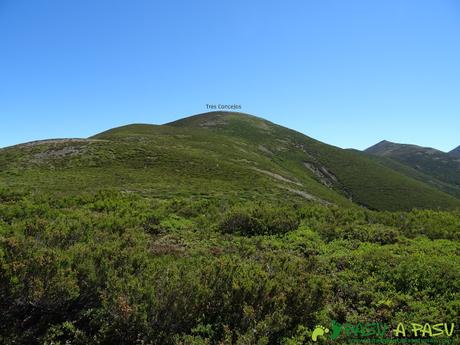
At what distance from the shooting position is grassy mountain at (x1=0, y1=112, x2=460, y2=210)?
1254 inches

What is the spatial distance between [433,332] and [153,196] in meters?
21.8

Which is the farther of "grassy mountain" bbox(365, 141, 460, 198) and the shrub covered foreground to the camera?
"grassy mountain" bbox(365, 141, 460, 198)

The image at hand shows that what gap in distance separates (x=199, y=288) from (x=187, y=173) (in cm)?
3319

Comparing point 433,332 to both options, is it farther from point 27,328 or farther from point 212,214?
point 212,214

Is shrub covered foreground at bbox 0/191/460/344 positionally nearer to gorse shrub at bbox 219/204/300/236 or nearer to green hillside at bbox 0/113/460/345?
green hillside at bbox 0/113/460/345

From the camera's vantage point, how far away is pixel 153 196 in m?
26.6

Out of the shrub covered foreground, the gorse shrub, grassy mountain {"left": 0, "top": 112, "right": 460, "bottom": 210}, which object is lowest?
the shrub covered foreground

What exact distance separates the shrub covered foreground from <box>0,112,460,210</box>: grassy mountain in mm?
17090

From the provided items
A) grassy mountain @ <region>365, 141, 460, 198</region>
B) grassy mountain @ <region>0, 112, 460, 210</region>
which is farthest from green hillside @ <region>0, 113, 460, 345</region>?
grassy mountain @ <region>365, 141, 460, 198</region>

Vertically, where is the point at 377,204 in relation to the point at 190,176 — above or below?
below

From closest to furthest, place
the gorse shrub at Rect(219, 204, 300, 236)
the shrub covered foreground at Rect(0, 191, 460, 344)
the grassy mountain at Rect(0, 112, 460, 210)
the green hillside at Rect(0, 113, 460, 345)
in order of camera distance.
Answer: the shrub covered foreground at Rect(0, 191, 460, 344), the green hillside at Rect(0, 113, 460, 345), the gorse shrub at Rect(219, 204, 300, 236), the grassy mountain at Rect(0, 112, 460, 210)

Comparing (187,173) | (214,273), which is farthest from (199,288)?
(187,173)

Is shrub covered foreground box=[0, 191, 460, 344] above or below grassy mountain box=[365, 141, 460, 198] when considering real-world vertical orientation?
below

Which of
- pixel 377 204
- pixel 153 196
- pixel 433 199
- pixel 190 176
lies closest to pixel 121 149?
pixel 190 176
